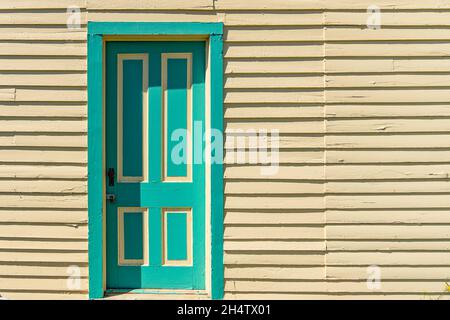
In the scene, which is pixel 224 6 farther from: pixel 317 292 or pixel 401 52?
pixel 317 292

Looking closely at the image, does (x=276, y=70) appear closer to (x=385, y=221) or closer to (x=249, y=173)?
(x=249, y=173)

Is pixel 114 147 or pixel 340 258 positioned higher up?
pixel 114 147

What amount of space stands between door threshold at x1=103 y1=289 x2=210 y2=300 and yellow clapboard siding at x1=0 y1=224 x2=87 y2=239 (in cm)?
49

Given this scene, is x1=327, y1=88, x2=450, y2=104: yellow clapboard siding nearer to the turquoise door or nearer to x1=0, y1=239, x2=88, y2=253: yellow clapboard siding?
the turquoise door

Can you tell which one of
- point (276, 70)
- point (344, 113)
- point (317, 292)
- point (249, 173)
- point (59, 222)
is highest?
point (276, 70)

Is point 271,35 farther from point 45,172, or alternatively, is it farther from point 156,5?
point 45,172

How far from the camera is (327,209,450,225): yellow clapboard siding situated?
13.4 ft

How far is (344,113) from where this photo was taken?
4.08 metres

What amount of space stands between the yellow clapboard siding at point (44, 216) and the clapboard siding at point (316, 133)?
18mm

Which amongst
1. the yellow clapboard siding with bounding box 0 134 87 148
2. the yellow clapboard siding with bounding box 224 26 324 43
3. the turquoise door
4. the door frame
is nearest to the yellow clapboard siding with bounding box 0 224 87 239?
the door frame

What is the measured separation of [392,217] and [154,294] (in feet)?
6.72

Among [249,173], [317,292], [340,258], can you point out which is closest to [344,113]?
[249,173]

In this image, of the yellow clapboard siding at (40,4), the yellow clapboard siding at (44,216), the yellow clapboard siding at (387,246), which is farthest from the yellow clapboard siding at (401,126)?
the yellow clapboard siding at (40,4)

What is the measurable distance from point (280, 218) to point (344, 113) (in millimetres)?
998
